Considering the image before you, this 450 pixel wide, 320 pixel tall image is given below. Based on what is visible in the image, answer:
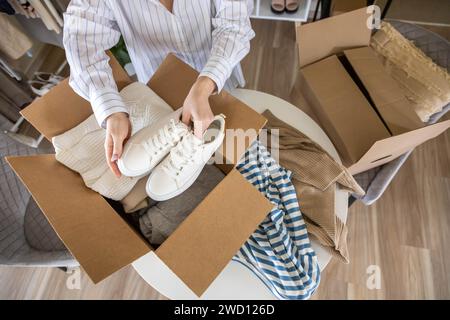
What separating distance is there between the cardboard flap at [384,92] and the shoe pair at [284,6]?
1.99ft

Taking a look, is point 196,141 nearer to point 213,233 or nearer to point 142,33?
point 213,233

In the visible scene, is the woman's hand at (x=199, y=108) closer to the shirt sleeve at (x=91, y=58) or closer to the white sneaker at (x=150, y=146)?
the white sneaker at (x=150, y=146)

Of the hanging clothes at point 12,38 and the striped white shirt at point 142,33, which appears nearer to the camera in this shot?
the striped white shirt at point 142,33

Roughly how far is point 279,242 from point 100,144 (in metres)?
0.46

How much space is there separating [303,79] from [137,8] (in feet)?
1.83

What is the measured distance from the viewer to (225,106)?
668mm

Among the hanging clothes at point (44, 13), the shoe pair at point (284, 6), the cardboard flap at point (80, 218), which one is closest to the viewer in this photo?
the cardboard flap at point (80, 218)

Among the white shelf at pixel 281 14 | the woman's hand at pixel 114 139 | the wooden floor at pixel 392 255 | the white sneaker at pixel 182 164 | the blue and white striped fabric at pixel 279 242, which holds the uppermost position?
the woman's hand at pixel 114 139

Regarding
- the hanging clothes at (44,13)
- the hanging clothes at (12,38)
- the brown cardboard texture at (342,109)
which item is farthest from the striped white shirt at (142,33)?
the hanging clothes at (12,38)

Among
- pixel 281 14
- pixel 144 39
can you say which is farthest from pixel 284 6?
pixel 144 39

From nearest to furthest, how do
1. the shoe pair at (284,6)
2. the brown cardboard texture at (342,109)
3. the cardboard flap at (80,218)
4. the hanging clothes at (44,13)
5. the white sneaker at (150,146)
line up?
1. the cardboard flap at (80,218)
2. the white sneaker at (150,146)
3. the brown cardboard texture at (342,109)
4. the hanging clothes at (44,13)
5. the shoe pair at (284,6)

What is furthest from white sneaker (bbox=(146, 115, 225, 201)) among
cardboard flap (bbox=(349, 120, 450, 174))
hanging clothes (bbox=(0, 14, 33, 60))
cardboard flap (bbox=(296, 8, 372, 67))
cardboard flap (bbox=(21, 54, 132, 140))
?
hanging clothes (bbox=(0, 14, 33, 60))

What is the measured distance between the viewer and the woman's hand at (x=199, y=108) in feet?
1.98

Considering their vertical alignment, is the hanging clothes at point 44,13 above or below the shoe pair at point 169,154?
above
